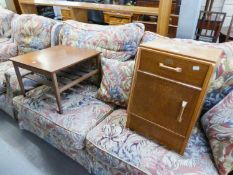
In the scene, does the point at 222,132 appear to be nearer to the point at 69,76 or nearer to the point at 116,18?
the point at 69,76

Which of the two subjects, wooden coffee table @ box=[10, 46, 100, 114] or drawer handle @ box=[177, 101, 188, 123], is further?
wooden coffee table @ box=[10, 46, 100, 114]

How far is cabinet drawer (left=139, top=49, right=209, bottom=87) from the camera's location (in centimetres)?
77

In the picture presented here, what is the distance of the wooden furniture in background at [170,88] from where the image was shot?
78cm

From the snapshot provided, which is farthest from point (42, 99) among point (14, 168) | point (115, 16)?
point (115, 16)

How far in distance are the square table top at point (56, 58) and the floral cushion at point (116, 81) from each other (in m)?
0.19

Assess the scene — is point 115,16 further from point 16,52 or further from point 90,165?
point 90,165

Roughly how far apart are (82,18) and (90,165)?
5.45 ft

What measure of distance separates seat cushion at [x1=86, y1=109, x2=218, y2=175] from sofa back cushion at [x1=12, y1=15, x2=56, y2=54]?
1.20 metres

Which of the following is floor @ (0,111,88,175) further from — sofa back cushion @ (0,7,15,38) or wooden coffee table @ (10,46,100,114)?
sofa back cushion @ (0,7,15,38)

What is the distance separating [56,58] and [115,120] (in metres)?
0.63

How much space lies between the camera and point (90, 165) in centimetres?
125

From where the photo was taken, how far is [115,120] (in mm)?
1202

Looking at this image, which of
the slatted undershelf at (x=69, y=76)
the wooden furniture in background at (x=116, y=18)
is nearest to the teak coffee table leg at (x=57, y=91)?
the slatted undershelf at (x=69, y=76)

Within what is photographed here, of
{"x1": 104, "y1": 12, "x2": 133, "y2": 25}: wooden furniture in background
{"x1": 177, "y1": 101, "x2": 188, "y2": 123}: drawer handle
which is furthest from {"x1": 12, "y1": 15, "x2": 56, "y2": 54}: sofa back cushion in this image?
{"x1": 177, "y1": 101, "x2": 188, "y2": 123}: drawer handle
